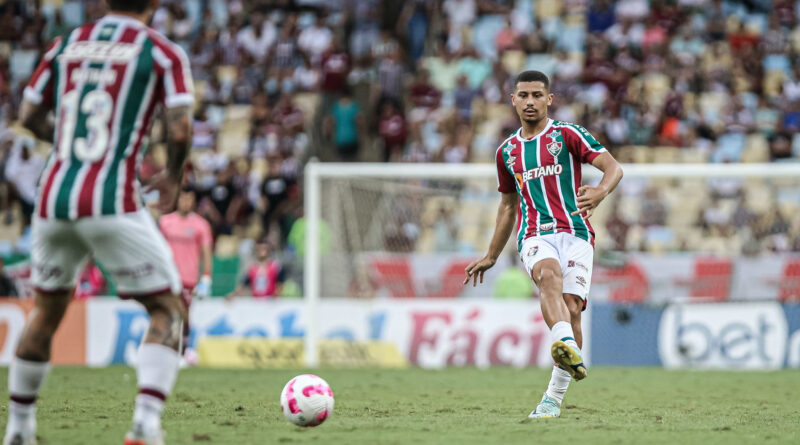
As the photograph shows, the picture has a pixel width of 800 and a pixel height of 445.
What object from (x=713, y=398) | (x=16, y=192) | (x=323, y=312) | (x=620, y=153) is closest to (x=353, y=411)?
(x=713, y=398)

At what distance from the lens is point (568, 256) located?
856 cm

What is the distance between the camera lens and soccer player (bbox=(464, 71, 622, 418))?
841 centimetres

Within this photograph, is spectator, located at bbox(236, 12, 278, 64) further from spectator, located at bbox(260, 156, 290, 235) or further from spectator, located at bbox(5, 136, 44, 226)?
spectator, located at bbox(5, 136, 44, 226)

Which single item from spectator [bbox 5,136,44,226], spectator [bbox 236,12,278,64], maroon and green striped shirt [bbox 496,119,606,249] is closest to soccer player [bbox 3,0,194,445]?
maroon and green striped shirt [bbox 496,119,606,249]

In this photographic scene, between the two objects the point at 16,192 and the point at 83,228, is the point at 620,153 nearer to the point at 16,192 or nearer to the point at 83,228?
the point at 16,192

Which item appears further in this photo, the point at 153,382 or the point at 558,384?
the point at 558,384

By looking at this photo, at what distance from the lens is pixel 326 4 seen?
92.5ft

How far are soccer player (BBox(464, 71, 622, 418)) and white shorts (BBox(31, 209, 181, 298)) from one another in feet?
10.9

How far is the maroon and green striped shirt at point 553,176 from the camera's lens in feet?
→ 28.4

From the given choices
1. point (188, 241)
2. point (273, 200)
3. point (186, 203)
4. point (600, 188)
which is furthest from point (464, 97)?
point (600, 188)

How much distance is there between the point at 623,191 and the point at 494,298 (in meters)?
2.75

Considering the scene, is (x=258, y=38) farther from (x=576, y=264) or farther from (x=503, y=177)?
(x=576, y=264)

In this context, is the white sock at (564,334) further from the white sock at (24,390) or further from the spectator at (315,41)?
the spectator at (315,41)

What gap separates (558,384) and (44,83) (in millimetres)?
4398
